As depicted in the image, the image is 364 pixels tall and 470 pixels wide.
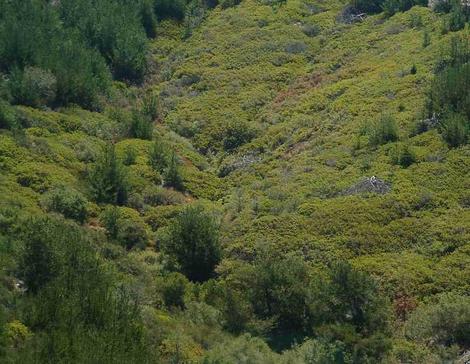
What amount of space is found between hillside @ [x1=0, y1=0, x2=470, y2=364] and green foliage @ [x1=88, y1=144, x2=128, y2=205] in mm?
142

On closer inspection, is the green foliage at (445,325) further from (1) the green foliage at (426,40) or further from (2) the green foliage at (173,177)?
(1) the green foliage at (426,40)

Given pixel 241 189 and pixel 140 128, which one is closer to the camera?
pixel 241 189

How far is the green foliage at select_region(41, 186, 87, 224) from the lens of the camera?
3506 cm

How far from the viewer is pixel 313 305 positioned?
92.4ft

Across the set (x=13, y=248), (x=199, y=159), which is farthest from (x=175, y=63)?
(x=13, y=248)

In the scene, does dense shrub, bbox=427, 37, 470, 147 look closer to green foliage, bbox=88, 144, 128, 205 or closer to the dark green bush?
the dark green bush

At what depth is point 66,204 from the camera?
35.3 meters

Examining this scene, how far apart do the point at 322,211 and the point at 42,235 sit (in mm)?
15520

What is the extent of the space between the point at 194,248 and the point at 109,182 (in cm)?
811

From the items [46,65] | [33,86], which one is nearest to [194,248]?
[33,86]

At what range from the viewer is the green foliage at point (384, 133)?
4184cm

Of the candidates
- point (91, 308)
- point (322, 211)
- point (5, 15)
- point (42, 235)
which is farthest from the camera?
point (5, 15)

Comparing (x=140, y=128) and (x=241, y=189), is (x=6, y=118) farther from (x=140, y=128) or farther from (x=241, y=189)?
(x=241, y=189)

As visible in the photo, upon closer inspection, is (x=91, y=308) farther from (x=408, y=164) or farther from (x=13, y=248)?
(x=408, y=164)
